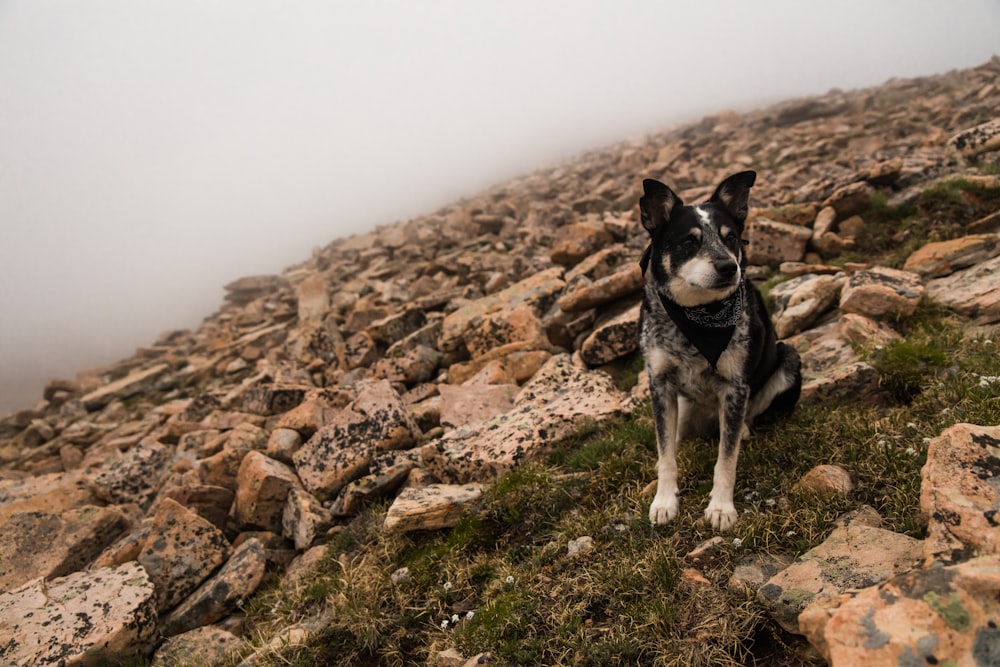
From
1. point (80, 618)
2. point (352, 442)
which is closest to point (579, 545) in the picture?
point (352, 442)

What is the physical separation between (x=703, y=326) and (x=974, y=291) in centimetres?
420

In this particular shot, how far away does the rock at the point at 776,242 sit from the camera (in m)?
8.67

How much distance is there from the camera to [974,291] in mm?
5781

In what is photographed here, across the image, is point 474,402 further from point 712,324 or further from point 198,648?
point 198,648

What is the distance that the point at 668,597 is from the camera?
3.23 meters

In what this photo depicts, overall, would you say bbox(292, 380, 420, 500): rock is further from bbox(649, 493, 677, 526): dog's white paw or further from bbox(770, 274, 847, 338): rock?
bbox(770, 274, 847, 338): rock

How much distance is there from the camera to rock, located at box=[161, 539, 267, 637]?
4812 millimetres

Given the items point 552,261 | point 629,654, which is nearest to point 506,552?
point 629,654

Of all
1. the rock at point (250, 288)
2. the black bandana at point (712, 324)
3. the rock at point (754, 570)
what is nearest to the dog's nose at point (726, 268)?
the black bandana at point (712, 324)

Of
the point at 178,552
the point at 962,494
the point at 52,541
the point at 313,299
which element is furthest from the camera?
the point at 313,299

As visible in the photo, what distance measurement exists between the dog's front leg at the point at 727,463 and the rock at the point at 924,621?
55.9 inches

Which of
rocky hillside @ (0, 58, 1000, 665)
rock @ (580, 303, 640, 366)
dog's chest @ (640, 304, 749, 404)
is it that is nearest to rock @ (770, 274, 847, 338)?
rocky hillside @ (0, 58, 1000, 665)

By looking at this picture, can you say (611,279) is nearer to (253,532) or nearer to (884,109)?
(253,532)

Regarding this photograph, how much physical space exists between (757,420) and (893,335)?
2.15 m
